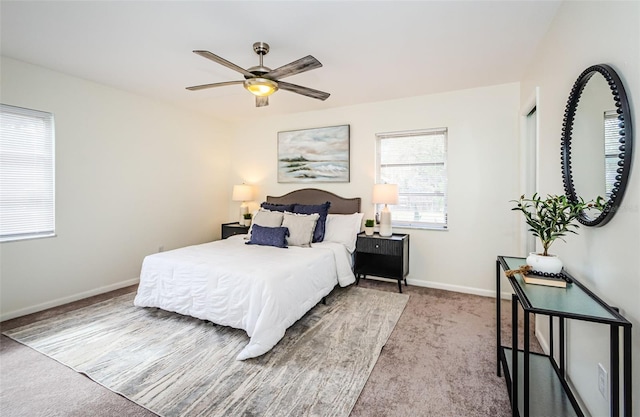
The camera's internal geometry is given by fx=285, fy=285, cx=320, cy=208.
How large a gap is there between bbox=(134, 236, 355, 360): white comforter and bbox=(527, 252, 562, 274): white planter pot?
5.84ft

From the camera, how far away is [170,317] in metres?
2.89

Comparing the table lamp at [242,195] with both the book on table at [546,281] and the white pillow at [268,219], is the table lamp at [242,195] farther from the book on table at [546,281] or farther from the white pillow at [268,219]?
the book on table at [546,281]

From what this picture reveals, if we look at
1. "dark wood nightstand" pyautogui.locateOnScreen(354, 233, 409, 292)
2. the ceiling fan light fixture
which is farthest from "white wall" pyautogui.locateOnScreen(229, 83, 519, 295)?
the ceiling fan light fixture

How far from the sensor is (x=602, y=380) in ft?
4.58

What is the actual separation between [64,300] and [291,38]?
376 cm

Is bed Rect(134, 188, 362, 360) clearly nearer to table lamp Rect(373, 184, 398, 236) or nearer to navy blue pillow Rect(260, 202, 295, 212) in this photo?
table lamp Rect(373, 184, 398, 236)

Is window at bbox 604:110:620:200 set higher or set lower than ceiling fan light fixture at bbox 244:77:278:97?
lower

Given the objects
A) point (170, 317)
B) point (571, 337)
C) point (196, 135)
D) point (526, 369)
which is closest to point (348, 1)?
point (526, 369)

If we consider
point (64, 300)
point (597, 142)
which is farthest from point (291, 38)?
point (64, 300)

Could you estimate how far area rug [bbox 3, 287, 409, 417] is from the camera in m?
1.76

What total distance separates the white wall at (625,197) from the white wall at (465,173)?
3.95 ft

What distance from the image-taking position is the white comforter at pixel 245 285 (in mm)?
2299

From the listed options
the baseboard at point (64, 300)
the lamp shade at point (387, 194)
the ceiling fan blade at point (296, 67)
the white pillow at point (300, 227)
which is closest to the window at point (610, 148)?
the ceiling fan blade at point (296, 67)

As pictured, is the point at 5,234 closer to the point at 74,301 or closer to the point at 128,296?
the point at 74,301
